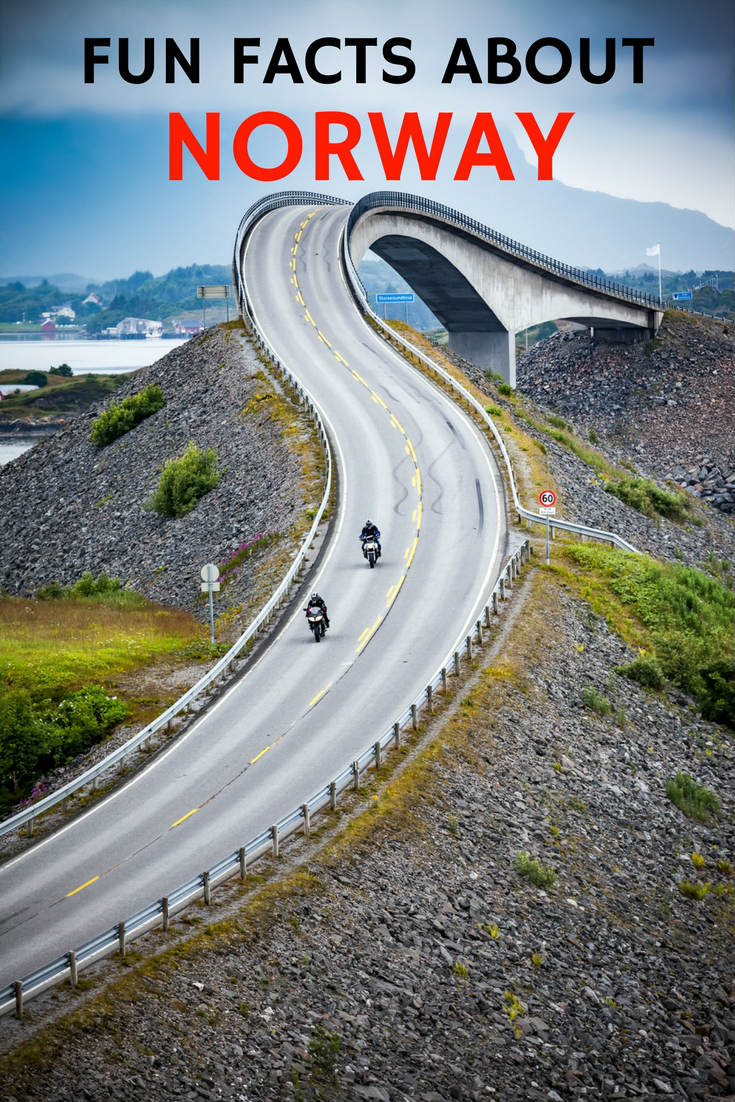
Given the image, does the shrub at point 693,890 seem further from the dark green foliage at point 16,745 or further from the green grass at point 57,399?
the green grass at point 57,399

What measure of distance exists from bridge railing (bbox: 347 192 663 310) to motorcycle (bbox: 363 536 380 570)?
134 ft

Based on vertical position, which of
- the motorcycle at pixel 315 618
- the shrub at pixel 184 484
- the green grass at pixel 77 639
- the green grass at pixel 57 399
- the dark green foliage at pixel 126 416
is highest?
the green grass at pixel 57 399

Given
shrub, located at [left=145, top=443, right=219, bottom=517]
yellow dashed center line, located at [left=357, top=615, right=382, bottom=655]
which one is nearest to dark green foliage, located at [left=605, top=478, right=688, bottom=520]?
shrub, located at [left=145, top=443, right=219, bottom=517]

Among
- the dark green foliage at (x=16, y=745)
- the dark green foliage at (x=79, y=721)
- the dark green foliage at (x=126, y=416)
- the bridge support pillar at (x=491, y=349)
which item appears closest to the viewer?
the dark green foliage at (x=16, y=745)

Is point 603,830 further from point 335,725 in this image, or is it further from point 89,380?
point 89,380

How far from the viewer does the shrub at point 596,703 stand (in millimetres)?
32188

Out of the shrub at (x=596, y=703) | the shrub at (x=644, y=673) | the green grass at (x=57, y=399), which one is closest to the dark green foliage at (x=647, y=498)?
the shrub at (x=644, y=673)

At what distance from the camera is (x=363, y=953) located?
66.4 feet

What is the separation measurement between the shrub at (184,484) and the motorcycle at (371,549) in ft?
51.4

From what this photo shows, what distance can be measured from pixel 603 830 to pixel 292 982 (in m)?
10.7

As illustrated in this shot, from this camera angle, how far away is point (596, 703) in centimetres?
3216

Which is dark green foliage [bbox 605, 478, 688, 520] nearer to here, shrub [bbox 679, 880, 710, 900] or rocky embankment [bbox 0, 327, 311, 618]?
rocky embankment [bbox 0, 327, 311, 618]

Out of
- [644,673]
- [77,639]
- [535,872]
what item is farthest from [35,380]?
[535,872]

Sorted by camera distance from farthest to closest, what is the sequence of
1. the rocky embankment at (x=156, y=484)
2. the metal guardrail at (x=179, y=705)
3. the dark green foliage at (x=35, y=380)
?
the dark green foliage at (x=35, y=380)
the rocky embankment at (x=156, y=484)
the metal guardrail at (x=179, y=705)
